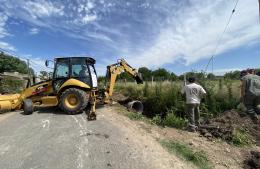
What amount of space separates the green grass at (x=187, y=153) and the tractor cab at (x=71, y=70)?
18.1 ft

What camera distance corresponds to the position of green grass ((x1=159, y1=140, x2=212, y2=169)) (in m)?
5.72

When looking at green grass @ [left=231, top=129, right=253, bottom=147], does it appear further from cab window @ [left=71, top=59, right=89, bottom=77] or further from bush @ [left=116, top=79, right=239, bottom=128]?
cab window @ [left=71, top=59, right=89, bottom=77]

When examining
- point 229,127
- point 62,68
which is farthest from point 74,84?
point 229,127

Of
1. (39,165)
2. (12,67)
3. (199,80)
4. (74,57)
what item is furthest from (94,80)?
(12,67)

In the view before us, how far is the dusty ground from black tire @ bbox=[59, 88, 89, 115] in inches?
121

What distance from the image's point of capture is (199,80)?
480 inches

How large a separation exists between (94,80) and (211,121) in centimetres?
534

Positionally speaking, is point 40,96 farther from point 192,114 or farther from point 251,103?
point 251,103

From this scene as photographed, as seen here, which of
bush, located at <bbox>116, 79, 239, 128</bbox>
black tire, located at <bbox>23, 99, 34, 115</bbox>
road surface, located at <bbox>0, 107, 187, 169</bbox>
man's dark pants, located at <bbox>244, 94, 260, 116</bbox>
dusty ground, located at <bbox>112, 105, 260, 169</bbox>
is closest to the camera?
road surface, located at <bbox>0, 107, 187, 169</bbox>

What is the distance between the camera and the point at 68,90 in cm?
1075

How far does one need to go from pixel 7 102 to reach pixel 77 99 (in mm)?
3538

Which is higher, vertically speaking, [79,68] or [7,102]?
[79,68]

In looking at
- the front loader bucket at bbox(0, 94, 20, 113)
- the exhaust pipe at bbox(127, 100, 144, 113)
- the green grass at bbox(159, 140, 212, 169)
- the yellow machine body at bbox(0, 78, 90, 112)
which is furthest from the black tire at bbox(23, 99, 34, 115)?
the green grass at bbox(159, 140, 212, 169)

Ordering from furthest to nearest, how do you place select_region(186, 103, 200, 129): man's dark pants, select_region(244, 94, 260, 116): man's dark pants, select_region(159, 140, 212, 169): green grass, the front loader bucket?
the front loader bucket < select_region(244, 94, 260, 116): man's dark pants < select_region(186, 103, 200, 129): man's dark pants < select_region(159, 140, 212, 169): green grass
